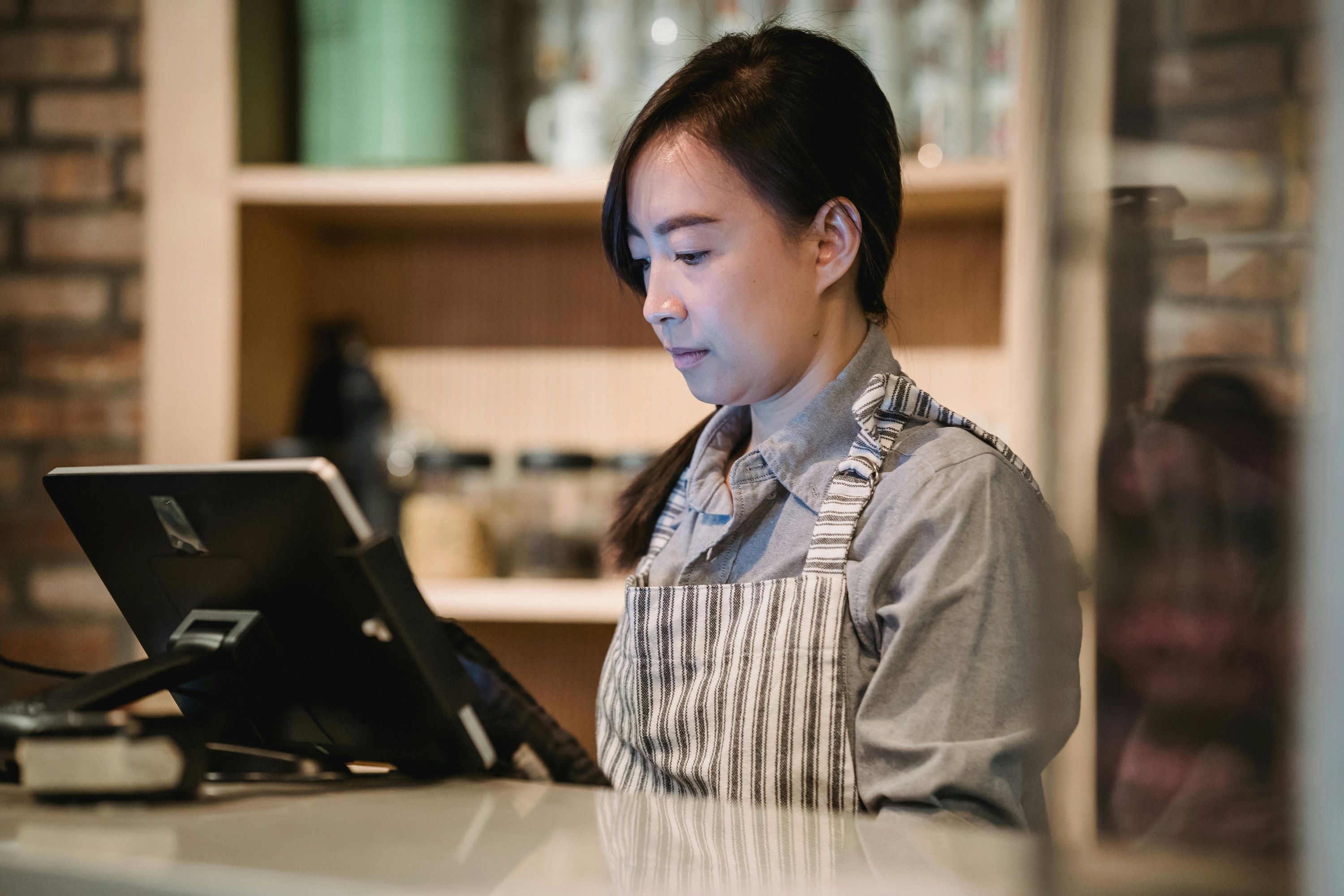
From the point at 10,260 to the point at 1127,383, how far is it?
1.93 meters

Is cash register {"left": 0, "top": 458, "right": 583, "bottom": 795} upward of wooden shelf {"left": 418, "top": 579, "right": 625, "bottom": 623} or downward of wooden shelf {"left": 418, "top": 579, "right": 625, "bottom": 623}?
upward

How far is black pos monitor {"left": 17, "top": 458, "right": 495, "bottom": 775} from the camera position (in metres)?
0.60

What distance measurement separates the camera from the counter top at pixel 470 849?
0.41 m

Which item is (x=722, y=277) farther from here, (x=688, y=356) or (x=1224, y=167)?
(x=1224, y=167)

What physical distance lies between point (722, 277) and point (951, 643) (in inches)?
13.6

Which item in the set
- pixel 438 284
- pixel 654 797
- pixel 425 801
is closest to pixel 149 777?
pixel 425 801

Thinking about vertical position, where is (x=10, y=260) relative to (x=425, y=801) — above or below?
above

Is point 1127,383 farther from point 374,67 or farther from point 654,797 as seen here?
point 374,67

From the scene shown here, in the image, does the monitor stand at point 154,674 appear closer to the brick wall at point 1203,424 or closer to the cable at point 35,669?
the cable at point 35,669

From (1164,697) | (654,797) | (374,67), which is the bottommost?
(654,797)

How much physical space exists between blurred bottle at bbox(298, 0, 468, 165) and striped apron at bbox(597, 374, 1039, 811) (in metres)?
1.00

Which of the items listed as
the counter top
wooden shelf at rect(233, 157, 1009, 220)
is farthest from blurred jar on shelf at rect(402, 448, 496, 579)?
the counter top

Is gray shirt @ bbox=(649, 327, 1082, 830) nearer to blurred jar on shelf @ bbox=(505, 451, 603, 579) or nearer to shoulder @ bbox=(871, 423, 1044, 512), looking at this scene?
shoulder @ bbox=(871, 423, 1044, 512)

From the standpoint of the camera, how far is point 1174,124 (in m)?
0.24
